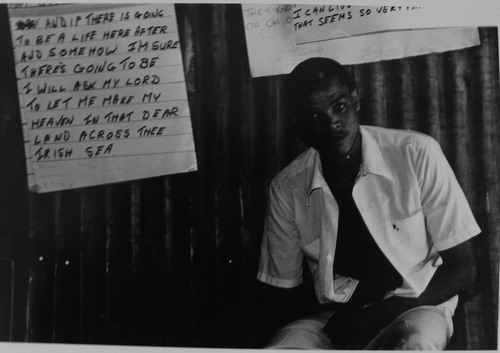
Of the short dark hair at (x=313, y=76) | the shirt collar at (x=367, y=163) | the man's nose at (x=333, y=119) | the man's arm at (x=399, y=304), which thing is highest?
the short dark hair at (x=313, y=76)

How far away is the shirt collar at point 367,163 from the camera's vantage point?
130 cm

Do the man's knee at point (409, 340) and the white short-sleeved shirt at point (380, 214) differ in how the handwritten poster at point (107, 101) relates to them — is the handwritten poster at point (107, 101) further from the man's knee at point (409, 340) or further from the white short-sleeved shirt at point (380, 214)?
the man's knee at point (409, 340)

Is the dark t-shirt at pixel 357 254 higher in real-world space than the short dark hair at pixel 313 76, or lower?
lower

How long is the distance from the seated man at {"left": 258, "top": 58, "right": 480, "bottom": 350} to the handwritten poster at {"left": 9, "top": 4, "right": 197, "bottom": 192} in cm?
31

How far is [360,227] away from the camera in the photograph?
1.30 metres

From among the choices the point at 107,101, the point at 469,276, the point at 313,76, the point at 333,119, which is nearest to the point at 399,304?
the point at 469,276

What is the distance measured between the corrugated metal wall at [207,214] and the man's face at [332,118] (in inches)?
1.7

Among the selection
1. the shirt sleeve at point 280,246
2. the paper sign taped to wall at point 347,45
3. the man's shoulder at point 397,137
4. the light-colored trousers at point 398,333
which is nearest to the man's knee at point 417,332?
the light-colored trousers at point 398,333

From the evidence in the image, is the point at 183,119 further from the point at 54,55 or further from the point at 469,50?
the point at 469,50

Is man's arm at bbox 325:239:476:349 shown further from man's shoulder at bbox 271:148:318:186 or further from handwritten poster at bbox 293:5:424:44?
handwritten poster at bbox 293:5:424:44

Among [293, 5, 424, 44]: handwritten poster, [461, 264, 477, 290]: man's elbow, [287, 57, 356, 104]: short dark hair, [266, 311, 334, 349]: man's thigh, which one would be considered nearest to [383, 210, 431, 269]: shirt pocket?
[461, 264, 477, 290]: man's elbow

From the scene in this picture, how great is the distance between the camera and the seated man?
50.0 inches

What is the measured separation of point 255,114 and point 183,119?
183 mm

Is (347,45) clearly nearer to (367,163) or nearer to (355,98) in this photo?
(355,98)
